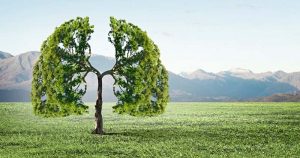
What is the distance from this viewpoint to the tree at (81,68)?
52188 millimetres

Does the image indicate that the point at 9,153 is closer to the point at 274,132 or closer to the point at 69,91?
the point at 69,91

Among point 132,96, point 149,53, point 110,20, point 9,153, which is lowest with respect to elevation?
point 9,153

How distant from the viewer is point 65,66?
52.1 m

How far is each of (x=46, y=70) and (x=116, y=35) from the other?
7.85 m

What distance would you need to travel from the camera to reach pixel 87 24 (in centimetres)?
5284

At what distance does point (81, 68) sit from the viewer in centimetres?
5334

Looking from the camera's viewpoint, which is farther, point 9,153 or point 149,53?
point 149,53

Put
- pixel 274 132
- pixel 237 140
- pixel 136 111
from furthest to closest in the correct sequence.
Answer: pixel 274 132
pixel 136 111
pixel 237 140

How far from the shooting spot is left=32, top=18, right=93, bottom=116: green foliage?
52.0m

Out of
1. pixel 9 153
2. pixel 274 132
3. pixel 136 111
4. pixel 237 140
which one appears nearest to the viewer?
pixel 9 153

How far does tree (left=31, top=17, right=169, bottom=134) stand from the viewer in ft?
171

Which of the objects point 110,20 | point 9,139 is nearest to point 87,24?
point 110,20

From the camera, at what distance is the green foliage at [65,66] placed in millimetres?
52000

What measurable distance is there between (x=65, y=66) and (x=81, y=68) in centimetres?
189
